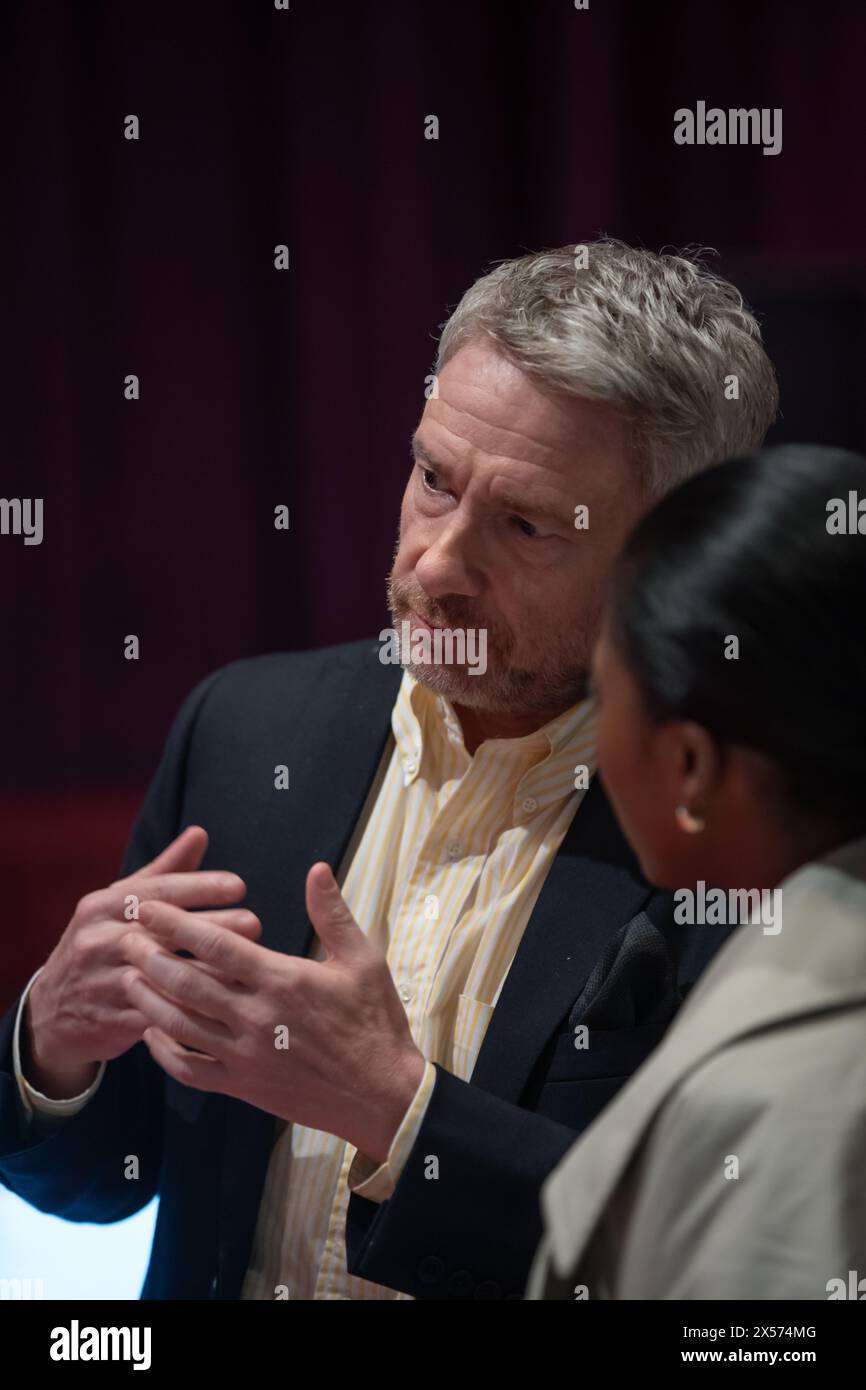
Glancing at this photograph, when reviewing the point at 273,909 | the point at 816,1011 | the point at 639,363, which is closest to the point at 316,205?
the point at 639,363

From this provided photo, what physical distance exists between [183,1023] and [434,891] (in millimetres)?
369

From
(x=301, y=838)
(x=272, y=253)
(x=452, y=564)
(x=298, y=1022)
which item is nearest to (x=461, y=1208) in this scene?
(x=298, y=1022)

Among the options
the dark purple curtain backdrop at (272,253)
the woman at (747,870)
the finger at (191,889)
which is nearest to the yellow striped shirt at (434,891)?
the finger at (191,889)

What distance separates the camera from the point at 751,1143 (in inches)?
31.4

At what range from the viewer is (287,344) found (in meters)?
2.77

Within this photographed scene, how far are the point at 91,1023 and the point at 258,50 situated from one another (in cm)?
192

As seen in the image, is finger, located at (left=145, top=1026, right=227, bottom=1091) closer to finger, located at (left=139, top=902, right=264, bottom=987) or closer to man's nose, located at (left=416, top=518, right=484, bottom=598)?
finger, located at (left=139, top=902, right=264, bottom=987)

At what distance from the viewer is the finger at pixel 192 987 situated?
1211mm

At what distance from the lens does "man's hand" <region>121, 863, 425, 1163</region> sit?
3.97 feet

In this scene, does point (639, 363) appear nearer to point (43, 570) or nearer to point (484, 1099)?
point (484, 1099)

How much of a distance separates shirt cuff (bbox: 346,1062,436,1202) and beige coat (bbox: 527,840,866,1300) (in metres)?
0.37

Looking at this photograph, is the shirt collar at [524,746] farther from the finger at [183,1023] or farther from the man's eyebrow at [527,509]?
the finger at [183,1023]

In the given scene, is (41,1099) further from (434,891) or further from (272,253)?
(272,253)

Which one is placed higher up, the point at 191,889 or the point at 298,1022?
the point at 191,889
